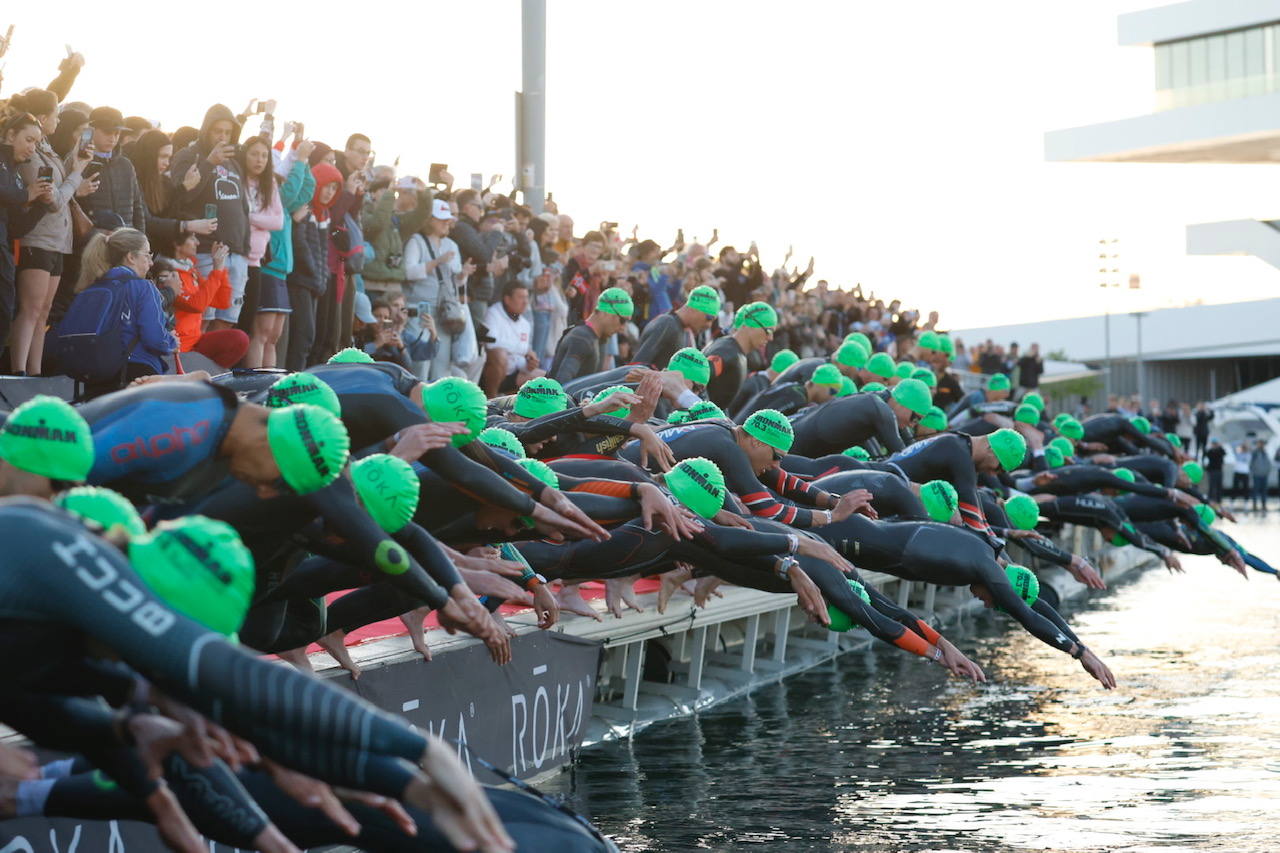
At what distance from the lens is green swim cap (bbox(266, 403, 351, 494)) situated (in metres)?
4.88

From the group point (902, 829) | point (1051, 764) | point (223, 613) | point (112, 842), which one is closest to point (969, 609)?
point (1051, 764)

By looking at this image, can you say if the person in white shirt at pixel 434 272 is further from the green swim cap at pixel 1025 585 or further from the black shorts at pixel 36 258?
the green swim cap at pixel 1025 585

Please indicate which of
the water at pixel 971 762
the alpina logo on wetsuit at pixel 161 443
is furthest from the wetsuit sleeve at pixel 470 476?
the alpina logo on wetsuit at pixel 161 443

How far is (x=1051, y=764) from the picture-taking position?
9.91 meters

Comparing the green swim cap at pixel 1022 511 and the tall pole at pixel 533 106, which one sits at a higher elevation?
the tall pole at pixel 533 106

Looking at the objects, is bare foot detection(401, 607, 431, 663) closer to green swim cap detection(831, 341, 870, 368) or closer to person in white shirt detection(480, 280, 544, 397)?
person in white shirt detection(480, 280, 544, 397)

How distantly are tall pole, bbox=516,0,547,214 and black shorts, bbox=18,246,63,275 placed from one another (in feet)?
22.3

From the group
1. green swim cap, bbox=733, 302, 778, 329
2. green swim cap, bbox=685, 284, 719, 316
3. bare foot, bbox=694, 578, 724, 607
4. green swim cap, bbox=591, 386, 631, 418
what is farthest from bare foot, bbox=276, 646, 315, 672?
green swim cap, bbox=733, 302, 778, 329

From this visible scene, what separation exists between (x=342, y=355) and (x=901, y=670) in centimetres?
787

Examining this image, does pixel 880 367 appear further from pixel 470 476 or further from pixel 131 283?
pixel 470 476

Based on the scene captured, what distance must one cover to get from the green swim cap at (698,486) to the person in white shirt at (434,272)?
409 centimetres

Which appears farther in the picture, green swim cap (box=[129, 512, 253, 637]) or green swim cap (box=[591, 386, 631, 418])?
green swim cap (box=[591, 386, 631, 418])

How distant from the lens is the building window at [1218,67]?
5534 centimetres

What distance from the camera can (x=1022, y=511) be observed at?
1431 cm
